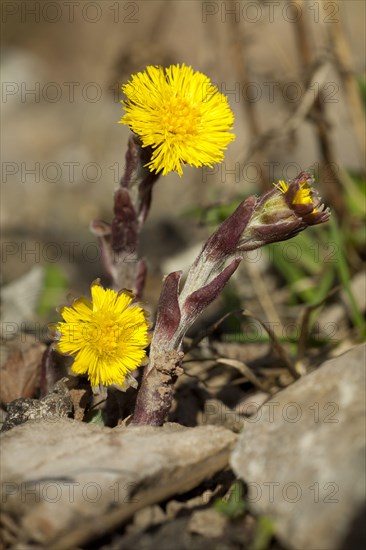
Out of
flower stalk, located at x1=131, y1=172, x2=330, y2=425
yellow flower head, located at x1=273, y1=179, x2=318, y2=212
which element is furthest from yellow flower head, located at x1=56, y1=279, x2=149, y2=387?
yellow flower head, located at x1=273, y1=179, x2=318, y2=212

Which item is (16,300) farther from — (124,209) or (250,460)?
(250,460)

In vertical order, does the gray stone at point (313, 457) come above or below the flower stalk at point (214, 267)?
below

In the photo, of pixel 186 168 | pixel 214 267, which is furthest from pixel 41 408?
pixel 186 168

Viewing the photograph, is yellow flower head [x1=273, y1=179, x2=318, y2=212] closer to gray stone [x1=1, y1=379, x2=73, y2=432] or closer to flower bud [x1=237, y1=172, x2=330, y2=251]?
flower bud [x1=237, y1=172, x2=330, y2=251]

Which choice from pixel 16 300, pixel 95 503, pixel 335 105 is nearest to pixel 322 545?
pixel 95 503

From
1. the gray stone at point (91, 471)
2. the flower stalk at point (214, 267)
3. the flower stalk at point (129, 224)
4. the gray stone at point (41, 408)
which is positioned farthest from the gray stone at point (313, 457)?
the flower stalk at point (129, 224)

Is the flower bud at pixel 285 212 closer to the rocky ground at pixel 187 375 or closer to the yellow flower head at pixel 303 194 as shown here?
the yellow flower head at pixel 303 194
